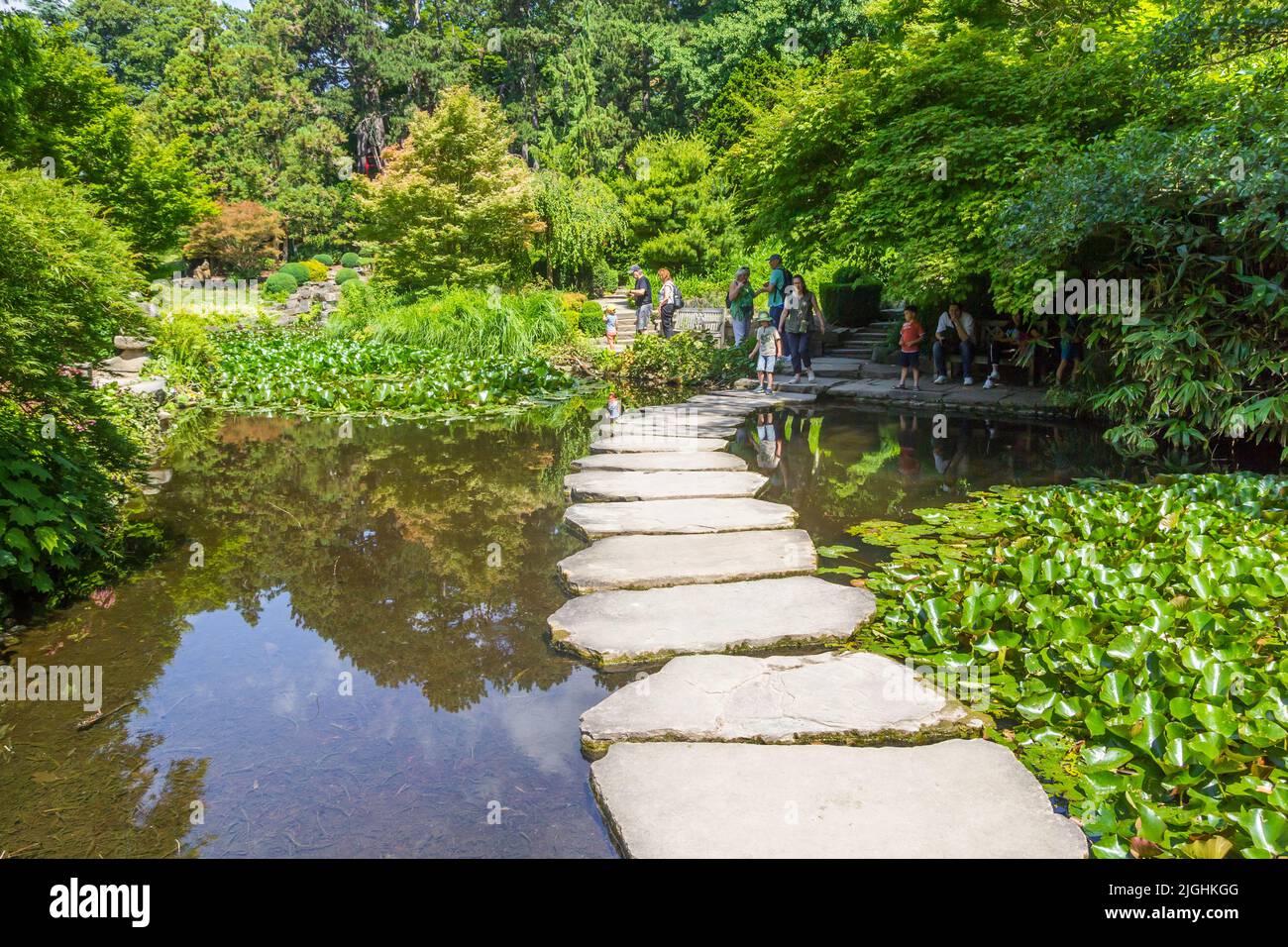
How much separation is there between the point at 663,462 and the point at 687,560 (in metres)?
2.53

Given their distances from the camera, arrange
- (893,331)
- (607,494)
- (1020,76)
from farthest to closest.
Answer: (893,331) < (1020,76) < (607,494)

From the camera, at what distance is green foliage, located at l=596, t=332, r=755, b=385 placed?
13359 millimetres

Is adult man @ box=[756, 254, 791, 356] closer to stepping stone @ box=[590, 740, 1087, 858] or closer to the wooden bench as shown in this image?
the wooden bench

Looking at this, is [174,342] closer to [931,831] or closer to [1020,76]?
[1020,76]

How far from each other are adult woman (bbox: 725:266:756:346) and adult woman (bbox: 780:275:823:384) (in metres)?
1.98

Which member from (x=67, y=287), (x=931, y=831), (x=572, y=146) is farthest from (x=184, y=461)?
(x=572, y=146)

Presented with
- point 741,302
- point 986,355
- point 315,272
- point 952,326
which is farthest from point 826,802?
point 315,272

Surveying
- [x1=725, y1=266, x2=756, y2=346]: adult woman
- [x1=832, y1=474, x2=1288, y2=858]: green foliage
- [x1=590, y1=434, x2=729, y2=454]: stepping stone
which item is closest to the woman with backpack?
[x1=725, y1=266, x2=756, y2=346]: adult woman

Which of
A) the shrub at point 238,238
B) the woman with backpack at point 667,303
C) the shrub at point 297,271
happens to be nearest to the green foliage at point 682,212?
the woman with backpack at point 667,303

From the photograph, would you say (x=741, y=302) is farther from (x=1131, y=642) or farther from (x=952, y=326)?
(x=1131, y=642)

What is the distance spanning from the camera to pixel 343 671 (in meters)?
3.70

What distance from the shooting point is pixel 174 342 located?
12.5m

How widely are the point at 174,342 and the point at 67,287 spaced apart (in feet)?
29.5

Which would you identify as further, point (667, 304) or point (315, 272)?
point (315, 272)
